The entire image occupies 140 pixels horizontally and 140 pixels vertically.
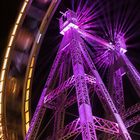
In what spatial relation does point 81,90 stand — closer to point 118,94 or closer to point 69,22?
point 69,22

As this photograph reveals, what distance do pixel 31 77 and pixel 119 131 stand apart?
16.7 feet

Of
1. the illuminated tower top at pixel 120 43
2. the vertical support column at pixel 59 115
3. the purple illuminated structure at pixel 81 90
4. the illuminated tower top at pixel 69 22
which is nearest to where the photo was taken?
the purple illuminated structure at pixel 81 90

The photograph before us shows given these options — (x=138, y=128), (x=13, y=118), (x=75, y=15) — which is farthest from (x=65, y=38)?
(x=138, y=128)

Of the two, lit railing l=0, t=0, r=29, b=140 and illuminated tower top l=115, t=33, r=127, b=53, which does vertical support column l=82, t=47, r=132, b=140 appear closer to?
lit railing l=0, t=0, r=29, b=140

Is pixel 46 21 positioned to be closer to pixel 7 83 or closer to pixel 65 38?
pixel 65 38

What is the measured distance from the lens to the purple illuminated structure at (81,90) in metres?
10.9

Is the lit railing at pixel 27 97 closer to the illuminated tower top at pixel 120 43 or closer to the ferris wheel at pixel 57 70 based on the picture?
the ferris wheel at pixel 57 70

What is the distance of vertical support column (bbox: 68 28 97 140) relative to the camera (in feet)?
32.7

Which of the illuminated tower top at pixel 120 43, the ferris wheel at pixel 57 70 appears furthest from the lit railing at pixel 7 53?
the illuminated tower top at pixel 120 43

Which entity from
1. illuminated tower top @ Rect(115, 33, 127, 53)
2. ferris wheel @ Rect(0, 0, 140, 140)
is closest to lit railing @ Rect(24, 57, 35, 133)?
ferris wheel @ Rect(0, 0, 140, 140)

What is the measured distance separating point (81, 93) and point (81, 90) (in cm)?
14

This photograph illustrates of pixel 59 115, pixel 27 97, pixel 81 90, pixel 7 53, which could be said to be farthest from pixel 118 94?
pixel 7 53

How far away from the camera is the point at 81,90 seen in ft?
36.4

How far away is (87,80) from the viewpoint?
1217 centimetres
